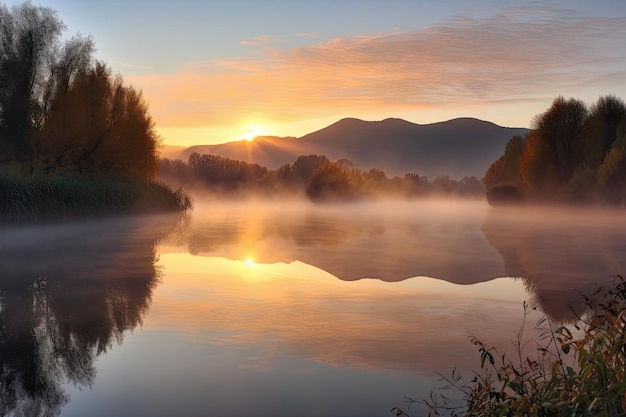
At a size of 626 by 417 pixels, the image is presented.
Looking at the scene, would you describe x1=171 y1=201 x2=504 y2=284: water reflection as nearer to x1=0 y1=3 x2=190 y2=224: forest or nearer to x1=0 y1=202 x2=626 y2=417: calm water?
x1=0 y1=202 x2=626 y2=417: calm water

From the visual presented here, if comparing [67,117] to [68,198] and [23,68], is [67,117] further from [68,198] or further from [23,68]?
[68,198]

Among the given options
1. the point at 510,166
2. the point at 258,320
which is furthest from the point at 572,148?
the point at 258,320

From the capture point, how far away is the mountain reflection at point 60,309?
3842 millimetres

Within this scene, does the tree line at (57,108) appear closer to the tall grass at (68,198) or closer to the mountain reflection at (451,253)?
the tall grass at (68,198)

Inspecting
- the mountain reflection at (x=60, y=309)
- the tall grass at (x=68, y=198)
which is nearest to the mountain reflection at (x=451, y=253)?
the mountain reflection at (x=60, y=309)

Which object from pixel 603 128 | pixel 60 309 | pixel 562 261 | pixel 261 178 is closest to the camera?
pixel 60 309

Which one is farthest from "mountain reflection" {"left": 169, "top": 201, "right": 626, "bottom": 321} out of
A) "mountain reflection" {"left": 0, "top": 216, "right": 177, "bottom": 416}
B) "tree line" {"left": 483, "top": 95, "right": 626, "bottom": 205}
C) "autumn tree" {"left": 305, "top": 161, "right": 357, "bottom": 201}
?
"autumn tree" {"left": 305, "top": 161, "right": 357, "bottom": 201}

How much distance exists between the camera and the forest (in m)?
25.3

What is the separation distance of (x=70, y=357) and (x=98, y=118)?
2508 centimetres

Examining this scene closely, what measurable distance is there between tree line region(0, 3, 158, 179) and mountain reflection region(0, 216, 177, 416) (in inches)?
559

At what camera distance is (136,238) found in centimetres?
1430

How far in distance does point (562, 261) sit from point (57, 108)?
21.9 m

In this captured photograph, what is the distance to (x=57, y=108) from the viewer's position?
26.3m

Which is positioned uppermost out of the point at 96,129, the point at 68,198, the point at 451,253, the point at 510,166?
the point at 96,129
